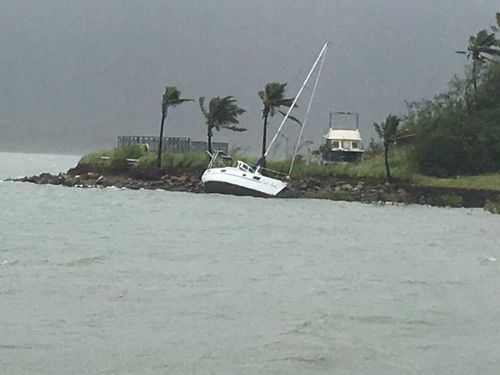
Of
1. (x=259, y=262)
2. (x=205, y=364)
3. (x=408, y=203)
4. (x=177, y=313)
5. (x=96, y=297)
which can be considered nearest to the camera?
(x=205, y=364)

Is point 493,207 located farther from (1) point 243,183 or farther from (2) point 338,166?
(2) point 338,166

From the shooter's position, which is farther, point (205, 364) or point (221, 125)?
point (221, 125)

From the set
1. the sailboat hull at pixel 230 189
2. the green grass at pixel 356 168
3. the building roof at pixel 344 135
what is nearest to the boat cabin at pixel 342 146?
the building roof at pixel 344 135

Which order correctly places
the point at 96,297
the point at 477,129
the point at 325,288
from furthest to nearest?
the point at 477,129, the point at 325,288, the point at 96,297

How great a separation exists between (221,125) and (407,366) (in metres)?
83.6

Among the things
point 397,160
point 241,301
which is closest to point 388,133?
point 397,160

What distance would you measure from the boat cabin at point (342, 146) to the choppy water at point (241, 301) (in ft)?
200

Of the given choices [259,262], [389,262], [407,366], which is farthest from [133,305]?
[389,262]

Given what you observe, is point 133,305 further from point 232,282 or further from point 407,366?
point 407,366

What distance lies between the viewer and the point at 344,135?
105 metres

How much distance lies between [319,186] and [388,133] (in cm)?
962

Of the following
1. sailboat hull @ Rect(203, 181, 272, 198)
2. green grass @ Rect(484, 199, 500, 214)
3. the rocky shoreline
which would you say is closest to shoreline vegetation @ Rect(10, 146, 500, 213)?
the rocky shoreline

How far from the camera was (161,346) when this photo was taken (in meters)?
15.5

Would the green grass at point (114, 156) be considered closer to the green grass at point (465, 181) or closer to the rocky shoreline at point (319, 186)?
the rocky shoreline at point (319, 186)
